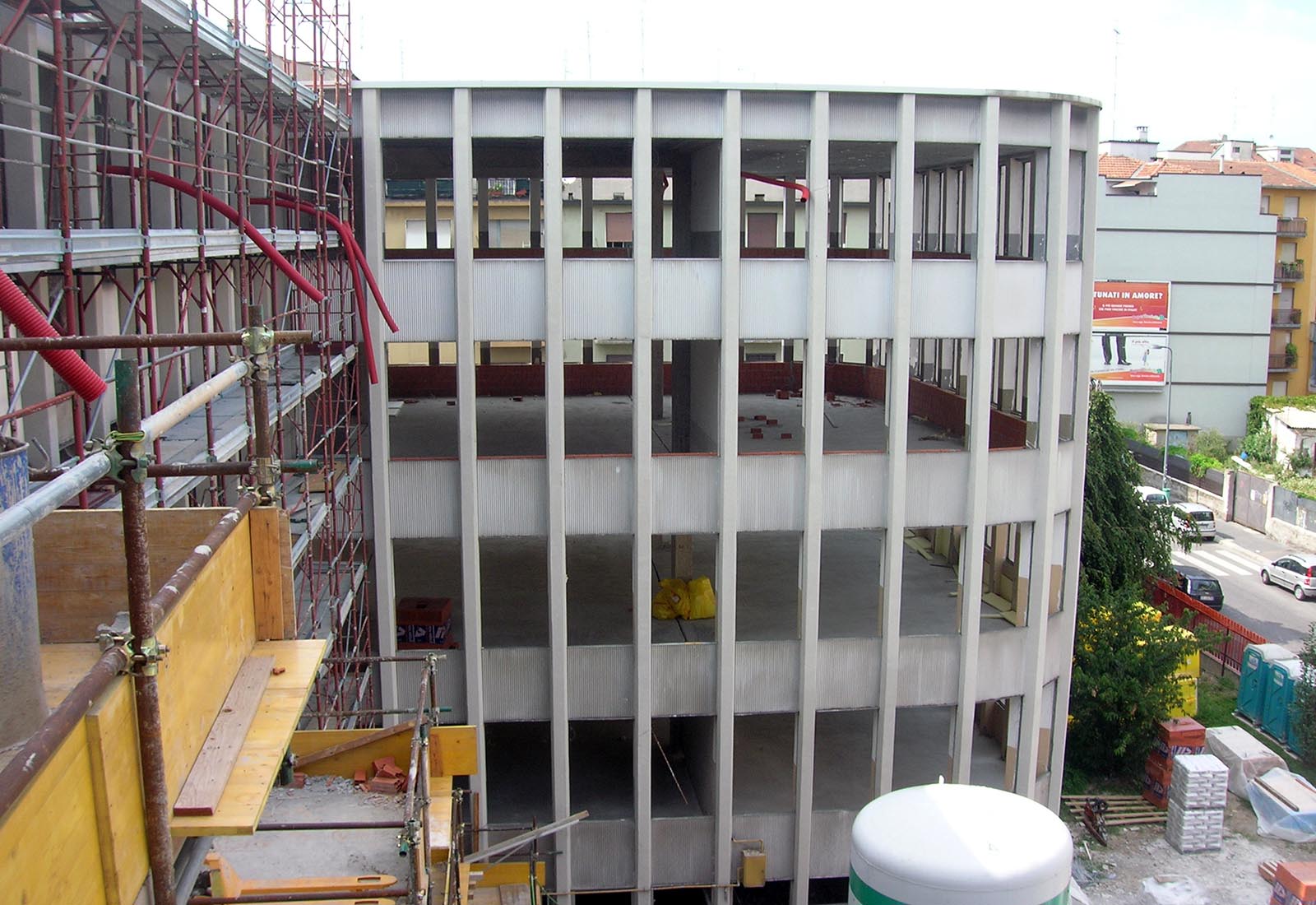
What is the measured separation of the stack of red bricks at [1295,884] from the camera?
18891 mm

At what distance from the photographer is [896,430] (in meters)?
18.6

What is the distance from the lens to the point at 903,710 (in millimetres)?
23656

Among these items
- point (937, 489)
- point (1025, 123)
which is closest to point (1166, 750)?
point (937, 489)

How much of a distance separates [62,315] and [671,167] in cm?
1447

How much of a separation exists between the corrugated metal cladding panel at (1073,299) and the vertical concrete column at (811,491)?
438cm

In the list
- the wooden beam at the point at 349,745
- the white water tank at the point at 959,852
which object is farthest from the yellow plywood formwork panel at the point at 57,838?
the white water tank at the point at 959,852

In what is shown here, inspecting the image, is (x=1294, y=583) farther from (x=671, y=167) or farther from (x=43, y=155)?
(x=43, y=155)

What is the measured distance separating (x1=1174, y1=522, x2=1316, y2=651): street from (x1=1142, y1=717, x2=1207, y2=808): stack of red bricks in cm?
1057

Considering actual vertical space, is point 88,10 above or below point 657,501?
above

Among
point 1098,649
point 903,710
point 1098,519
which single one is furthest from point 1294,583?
point 903,710

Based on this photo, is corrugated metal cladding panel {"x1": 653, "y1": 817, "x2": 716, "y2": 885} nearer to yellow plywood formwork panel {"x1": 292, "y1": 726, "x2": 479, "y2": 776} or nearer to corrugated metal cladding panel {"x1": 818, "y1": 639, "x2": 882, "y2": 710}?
corrugated metal cladding panel {"x1": 818, "y1": 639, "x2": 882, "y2": 710}

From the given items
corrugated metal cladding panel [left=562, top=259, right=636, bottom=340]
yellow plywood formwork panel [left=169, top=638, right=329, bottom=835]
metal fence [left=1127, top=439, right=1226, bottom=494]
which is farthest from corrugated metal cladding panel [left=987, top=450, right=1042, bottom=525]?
metal fence [left=1127, top=439, right=1226, bottom=494]

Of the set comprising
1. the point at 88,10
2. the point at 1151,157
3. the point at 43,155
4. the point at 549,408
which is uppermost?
the point at 1151,157

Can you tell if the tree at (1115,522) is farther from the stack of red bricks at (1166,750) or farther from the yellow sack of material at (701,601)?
the yellow sack of material at (701,601)
